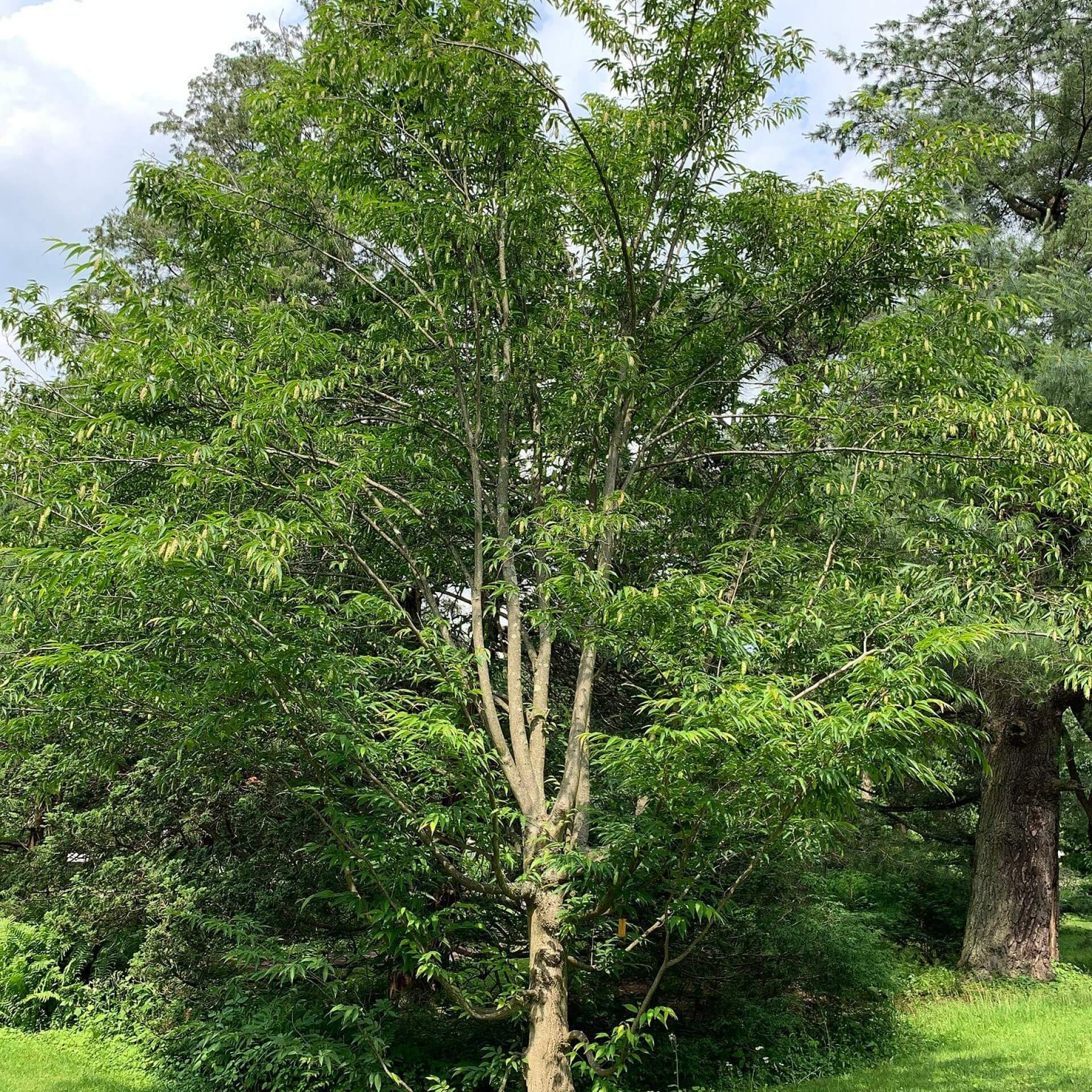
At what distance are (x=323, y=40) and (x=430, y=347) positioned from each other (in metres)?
1.94

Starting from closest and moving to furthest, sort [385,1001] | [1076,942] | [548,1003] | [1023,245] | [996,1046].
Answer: [548,1003] → [385,1001] → [996,1046] → [1023,245] → [1076,942]

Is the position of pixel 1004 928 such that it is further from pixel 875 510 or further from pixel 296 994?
pixel 296 994

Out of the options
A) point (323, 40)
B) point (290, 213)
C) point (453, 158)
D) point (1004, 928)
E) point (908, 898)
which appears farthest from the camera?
point (908, 898)

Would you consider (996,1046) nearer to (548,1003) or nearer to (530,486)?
(548,1003)

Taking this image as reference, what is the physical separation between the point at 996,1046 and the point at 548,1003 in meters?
4.26

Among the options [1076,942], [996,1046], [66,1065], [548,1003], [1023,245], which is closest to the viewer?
[548,1003]

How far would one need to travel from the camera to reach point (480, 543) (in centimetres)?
559

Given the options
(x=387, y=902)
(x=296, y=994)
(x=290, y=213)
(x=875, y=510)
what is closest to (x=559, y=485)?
(x=875, y=510)

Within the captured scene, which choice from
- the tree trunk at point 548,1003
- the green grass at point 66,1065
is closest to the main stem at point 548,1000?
the tree trunk at point 548,1003

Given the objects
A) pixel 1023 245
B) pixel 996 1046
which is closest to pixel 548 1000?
pixel 996 1046

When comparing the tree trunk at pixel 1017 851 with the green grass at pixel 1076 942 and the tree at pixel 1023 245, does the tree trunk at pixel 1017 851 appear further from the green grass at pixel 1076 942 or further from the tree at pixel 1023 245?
the green grass at pixel 1076 942

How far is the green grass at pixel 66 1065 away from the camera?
6832 mm

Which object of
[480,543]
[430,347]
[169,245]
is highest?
[169,245]

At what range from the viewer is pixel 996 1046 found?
23.1 ft
